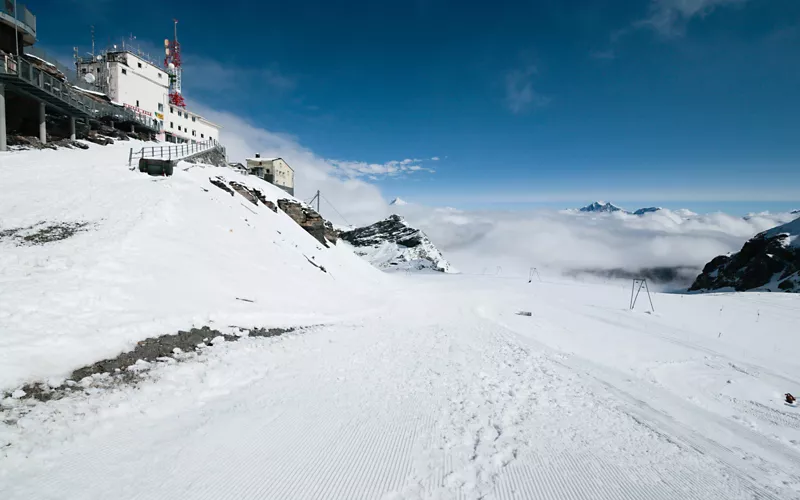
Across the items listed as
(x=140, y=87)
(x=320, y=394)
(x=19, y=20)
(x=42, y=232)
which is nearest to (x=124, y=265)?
(x=42, y=232)

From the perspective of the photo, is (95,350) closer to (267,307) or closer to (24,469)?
Answer: (24,469)

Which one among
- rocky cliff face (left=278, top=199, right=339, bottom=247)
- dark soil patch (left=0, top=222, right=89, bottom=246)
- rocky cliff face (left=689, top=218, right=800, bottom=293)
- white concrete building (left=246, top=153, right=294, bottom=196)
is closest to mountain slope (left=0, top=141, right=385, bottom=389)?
dark soil patch (left=0, top=222, right=89, bottom=246)

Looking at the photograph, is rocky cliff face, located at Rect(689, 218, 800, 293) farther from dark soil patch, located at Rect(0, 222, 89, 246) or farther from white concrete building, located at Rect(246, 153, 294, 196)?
dark soil patch, located at Rect(0, 222, 89, 246)

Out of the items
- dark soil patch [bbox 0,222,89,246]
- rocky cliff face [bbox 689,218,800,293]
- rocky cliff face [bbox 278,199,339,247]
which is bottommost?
rocky cliff face [bbox 689,218,800,293]

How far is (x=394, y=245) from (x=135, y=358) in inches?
5720

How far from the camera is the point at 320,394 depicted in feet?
24.4

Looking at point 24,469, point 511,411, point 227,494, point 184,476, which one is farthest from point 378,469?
point 24,469

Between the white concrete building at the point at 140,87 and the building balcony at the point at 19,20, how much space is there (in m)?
23.7

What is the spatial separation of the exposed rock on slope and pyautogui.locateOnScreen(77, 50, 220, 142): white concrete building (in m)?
77.1

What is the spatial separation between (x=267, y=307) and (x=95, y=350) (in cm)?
631

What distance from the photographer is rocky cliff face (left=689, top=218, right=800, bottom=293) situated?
12850 centimetres

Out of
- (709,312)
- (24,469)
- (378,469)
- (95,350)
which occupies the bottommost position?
(709,312)

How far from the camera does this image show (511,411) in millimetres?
7125

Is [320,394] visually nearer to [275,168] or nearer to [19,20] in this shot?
[19,20]
